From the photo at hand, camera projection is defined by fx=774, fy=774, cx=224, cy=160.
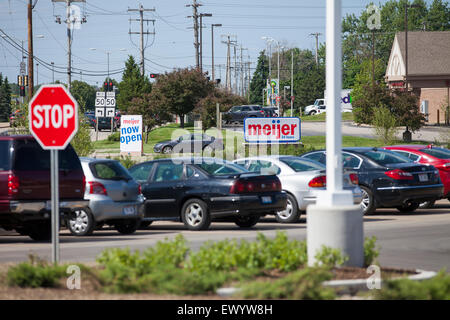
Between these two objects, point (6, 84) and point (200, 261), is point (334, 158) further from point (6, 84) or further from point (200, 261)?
point (6, 84)

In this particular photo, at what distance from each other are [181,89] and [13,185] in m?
51.7

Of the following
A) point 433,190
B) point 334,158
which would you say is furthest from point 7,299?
point 433,190

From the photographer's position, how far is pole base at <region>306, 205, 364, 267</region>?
29.6 ft

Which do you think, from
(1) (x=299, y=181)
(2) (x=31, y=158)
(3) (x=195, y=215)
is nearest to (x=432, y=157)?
(1) (x=299, y=181)

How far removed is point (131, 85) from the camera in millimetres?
69812

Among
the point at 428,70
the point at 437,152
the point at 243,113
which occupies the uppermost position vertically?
the point at 428,70

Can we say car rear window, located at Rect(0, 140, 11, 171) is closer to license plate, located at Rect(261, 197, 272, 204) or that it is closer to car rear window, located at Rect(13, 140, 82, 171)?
car rear window, located at Rect(13, 140, 82, 171)

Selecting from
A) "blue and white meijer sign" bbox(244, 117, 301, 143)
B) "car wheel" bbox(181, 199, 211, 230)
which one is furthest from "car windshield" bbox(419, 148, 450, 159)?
"car wheel" bbox(181, 199, 211, 230)

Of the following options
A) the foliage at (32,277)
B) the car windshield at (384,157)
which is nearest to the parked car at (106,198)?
the foliage at (32,277)

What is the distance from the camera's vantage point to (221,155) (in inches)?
1276

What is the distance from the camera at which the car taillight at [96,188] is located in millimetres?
15812

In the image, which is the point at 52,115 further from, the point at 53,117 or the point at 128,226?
the point at 128,226

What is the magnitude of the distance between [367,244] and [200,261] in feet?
7.07
